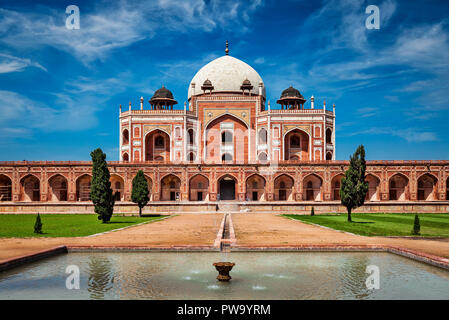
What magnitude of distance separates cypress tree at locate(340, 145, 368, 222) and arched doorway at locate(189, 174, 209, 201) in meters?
17.0

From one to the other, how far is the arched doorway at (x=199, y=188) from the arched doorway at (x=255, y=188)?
363 cm

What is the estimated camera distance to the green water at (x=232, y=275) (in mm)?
6180

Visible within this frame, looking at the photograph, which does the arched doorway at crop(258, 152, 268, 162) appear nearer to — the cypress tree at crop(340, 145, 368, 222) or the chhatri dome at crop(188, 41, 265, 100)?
the chhatri dome at crop(188, 41, 265, 100)

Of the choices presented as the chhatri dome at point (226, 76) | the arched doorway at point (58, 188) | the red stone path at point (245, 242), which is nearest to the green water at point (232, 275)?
the red stone path at point (245, 242)

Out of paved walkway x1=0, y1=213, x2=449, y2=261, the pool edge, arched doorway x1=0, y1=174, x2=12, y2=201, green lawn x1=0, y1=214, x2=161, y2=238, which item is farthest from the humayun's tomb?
the pool edge

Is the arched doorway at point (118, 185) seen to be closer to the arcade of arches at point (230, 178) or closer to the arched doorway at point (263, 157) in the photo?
the arcade of arches at point (230, 178)

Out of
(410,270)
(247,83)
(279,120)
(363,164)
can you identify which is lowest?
(410,270)

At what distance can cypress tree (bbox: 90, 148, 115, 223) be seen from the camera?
1889 centimetres
